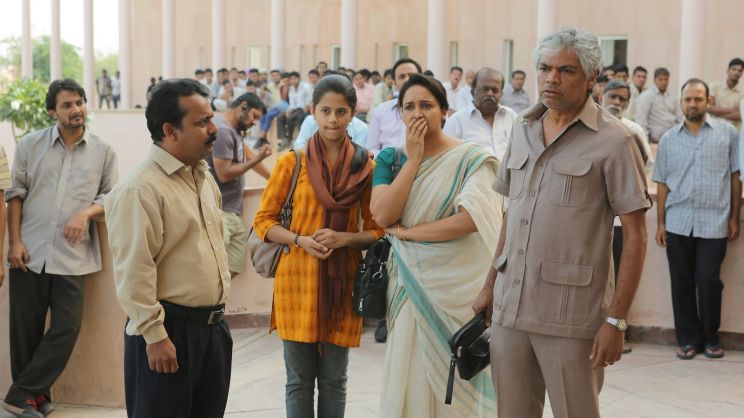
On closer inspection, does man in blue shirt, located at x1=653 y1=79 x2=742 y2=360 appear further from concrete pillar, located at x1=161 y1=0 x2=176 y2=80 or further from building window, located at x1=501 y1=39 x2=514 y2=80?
concrete pillar, located at x1=161 y1=0 x2=176 y2=80

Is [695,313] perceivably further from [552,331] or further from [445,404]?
[552,331]

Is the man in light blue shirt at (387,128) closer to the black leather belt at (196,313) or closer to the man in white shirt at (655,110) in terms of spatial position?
the black leather belt at (196,313)

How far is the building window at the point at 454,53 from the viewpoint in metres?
27.6

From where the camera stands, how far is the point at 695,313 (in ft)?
23.1

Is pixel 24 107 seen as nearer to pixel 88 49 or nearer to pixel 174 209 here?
pixel 174 209

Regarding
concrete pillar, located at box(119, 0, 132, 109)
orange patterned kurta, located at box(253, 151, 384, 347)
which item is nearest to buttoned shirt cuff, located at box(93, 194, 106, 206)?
orange patterned kurta, located at box(253, 151, 384, 347)

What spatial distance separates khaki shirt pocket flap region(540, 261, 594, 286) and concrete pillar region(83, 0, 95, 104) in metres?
37.7

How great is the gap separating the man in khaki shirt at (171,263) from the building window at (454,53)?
80.5 feet

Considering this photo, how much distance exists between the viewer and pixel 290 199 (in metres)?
4.50

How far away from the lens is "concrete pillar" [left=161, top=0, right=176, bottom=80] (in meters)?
32.3

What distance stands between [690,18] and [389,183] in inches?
588

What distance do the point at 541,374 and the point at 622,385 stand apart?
2935 millimetres

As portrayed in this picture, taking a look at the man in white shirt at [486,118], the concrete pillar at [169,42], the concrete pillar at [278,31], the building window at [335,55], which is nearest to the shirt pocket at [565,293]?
the man in white shirt at [486,118]

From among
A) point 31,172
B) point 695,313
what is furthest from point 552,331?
point 695,313
